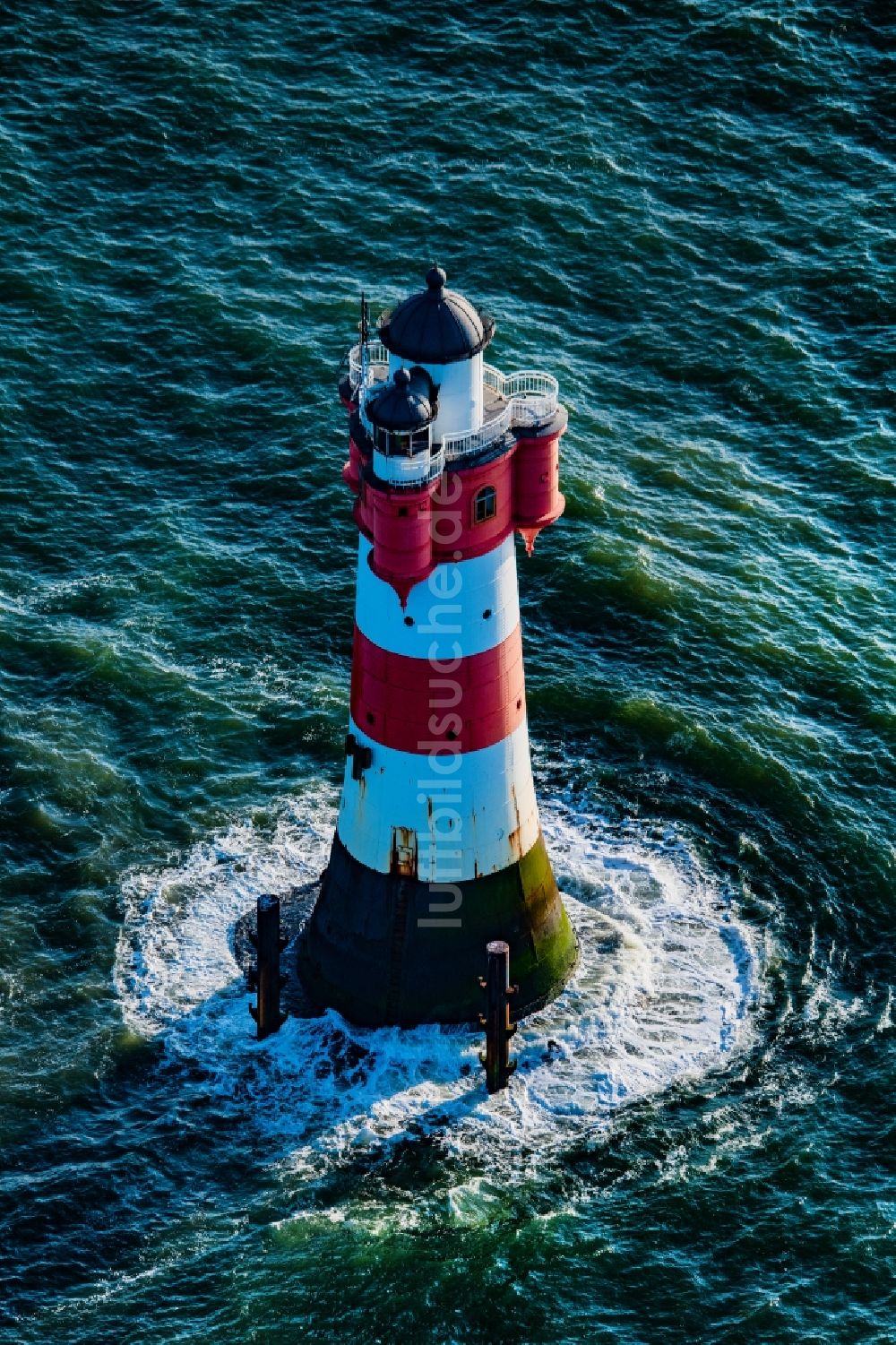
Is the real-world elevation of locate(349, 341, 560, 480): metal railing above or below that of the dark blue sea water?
above

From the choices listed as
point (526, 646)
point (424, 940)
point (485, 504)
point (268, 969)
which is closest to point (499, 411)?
point (485, 504)

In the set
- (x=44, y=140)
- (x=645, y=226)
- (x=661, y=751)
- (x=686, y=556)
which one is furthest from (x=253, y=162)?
(x=661, y=751)

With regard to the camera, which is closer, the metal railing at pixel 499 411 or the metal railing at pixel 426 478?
the metal railing at pixel 426 478

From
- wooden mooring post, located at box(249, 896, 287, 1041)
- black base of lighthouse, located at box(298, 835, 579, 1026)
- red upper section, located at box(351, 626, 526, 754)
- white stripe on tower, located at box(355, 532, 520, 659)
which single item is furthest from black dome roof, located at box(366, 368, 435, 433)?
wooden mooring post, located at box(249, 896, 287, 1041)

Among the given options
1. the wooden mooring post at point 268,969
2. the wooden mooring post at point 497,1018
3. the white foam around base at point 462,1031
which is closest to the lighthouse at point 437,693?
the white foam around base at point 462,1031

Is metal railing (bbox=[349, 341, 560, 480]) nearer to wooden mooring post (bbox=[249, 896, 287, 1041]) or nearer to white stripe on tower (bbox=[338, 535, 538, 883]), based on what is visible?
white stripe on tower (bbox=[338, 535, 538, 883])

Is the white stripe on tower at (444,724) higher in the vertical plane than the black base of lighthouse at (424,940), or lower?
higher

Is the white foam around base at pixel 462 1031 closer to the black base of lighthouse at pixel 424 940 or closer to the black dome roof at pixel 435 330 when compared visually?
the black base of lighthouse at pixel 424 940
